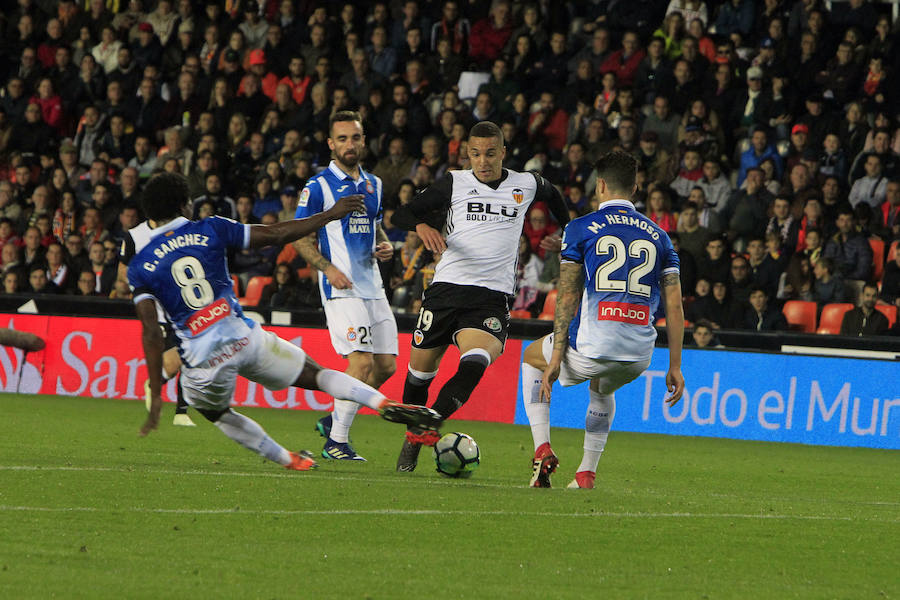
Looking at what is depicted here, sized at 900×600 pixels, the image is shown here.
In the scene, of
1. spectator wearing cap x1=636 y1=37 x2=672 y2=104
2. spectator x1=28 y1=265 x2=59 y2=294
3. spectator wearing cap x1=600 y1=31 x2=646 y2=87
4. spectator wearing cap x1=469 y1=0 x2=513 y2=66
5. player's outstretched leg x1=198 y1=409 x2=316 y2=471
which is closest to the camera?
player's outstretched leg x1=198 y1=409 x2=316 y2=471

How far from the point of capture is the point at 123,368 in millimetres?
16547

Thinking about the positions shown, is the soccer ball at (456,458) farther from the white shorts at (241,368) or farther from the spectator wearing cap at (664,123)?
the spectator wearing cap at (664,123)

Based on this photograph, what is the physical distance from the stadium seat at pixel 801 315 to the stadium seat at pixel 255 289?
6.40m

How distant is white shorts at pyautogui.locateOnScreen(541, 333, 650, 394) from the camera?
799 cm

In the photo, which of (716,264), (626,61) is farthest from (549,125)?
(716,264)

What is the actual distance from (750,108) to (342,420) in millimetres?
9925

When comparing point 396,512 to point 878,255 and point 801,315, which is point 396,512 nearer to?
point 801,315

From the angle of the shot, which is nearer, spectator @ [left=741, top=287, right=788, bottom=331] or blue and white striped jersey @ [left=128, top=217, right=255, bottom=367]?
blue and white striped jersey @ [left=128, top=217, right=255, bottom=367]

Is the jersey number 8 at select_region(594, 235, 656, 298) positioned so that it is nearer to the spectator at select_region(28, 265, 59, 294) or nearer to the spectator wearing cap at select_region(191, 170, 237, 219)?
the spectator wearing cap at select_region(191, 170, 237, 219)

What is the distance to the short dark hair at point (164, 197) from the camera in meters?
7.58

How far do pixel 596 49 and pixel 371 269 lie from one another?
10.2 metres

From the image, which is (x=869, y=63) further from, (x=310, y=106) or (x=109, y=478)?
(x=109, y=478)

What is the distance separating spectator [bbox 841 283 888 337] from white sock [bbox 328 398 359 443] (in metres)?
7.19

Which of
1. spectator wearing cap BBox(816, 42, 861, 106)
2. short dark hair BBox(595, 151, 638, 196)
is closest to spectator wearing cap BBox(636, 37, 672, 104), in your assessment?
spectator wearing cap BBox(816, 42, 861, 106)
